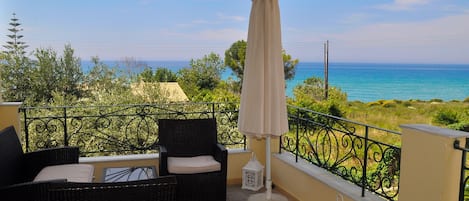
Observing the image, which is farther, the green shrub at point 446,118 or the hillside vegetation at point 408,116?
the green shrub at point 446,118

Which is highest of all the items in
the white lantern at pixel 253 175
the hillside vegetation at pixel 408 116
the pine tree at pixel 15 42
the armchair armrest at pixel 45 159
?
the pine tree at pixel 15 42

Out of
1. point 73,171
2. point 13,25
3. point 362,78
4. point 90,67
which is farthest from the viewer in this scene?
point 362,78

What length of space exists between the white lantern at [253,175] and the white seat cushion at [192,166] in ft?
1.91

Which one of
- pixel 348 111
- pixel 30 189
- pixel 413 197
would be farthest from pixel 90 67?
pixel 348 111

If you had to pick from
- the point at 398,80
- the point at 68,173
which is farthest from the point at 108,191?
the point at 398,80

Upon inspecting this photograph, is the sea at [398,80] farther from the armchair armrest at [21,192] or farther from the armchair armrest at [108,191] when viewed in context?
the armchair armrest at [108,191]

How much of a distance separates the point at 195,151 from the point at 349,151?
1.67 meters

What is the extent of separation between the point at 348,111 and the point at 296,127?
13991 millimetres

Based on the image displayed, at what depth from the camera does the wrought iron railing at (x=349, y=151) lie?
125 inches

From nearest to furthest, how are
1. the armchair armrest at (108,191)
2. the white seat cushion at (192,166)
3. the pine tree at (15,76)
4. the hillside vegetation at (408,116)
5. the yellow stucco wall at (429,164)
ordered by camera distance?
the armchair armrest at (108,191) < the yellow stucco wall at (429,164) < the white seat cushion at (192,166) < the pine tree at (15,76) < the hillside vegetation at (408,116)

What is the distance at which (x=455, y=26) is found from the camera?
21.0 m

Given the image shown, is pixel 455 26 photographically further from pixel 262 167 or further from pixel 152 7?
pixel 262 167

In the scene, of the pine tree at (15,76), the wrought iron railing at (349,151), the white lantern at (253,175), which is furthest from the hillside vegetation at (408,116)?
the pine tree at (15,76)

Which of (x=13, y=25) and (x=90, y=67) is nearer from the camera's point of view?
(x=90, y=67)
